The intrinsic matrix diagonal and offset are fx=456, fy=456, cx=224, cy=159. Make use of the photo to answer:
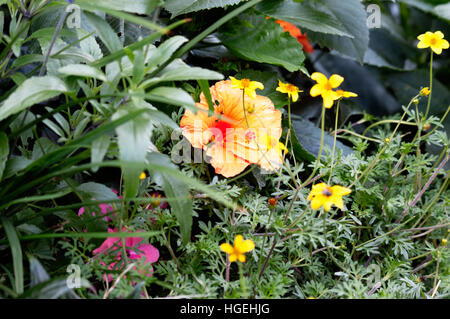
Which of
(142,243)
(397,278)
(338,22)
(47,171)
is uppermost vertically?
(338,22)

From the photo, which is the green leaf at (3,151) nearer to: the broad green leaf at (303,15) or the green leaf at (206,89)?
the green leaf at (206,89)

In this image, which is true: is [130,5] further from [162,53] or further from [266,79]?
[266,79]

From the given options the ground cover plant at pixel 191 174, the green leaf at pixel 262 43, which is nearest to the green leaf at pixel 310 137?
the ground cover plant at pixel 191 174

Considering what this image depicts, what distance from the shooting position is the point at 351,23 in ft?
3.15

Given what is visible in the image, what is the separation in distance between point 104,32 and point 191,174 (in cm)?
24

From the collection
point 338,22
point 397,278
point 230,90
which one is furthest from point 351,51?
point 397,278

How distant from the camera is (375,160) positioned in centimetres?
67

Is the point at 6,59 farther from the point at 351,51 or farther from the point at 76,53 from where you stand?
the point at 351,51

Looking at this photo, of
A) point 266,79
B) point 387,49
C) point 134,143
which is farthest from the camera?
point 387,49

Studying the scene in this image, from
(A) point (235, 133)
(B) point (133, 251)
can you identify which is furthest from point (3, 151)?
(A) point (235, 133)

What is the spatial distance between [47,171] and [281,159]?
0.32m

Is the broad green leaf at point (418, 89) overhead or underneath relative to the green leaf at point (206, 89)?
underneath

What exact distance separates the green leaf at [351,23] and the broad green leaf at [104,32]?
1.88ft

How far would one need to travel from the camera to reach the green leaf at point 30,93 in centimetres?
47
